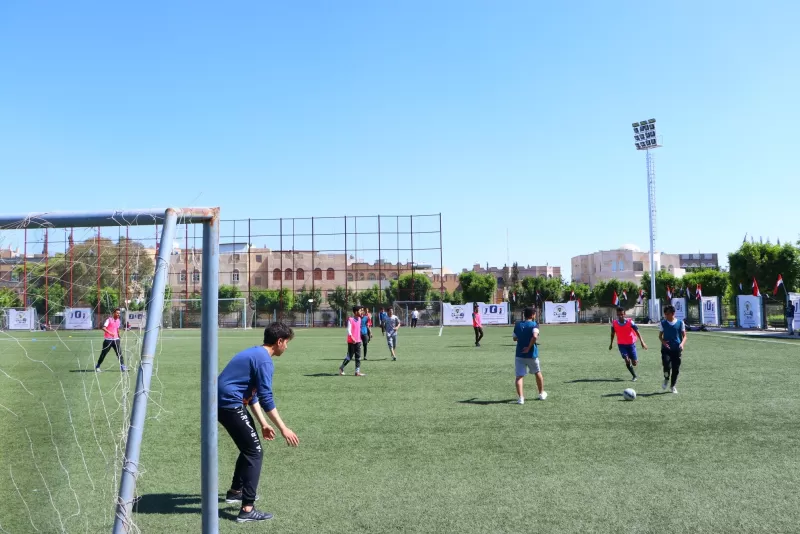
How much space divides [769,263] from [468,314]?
22771 millimetres

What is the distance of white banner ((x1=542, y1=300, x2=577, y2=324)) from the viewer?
58938 millimetres

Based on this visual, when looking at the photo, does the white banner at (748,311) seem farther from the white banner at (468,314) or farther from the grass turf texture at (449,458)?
the grass turf texture at (449,458)

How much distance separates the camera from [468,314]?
183ft

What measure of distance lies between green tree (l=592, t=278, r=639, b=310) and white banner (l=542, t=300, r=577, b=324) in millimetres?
24914

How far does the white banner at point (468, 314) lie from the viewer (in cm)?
5566

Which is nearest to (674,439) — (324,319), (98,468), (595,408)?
(595,408)

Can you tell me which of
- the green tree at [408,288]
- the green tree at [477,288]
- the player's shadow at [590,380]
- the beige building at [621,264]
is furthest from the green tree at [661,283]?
the player's shadow at [590,380]

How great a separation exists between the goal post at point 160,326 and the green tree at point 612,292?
8202 cm

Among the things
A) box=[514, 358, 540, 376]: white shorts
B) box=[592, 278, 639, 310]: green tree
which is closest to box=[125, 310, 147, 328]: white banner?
box=[514, 358, 540, 376]: white shorts

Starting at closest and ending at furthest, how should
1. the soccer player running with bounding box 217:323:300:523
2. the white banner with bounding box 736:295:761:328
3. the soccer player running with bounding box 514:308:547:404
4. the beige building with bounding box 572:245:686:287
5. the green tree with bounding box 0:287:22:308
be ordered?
the green tree with bounding box 0:287:22:308 < the soccer player running with bounding box 217:323:300:523 < the soccer player running with bounding box 514:308:547:404 < the white banner with bounding box 736:295:761:328 < the beige building with bounding box 572:245:686:287

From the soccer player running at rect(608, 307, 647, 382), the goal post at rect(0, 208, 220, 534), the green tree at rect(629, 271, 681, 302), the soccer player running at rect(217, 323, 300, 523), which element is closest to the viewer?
the goal post at rect(0, 208, 220, 534)

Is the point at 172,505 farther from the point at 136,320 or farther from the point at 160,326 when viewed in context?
the point at 160,326

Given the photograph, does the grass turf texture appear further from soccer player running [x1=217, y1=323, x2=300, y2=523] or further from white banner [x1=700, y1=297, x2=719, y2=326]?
white banner [x1=700, y1=297, x2=719, y2=326]

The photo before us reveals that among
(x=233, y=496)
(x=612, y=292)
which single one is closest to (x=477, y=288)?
(x=612, y=292)
